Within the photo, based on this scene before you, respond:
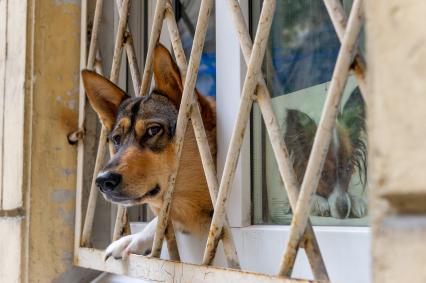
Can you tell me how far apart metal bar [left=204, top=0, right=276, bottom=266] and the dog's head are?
38 cm

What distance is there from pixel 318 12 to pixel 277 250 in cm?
70

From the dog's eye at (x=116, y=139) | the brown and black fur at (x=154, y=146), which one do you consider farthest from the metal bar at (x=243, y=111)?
the dog's eye at (x=116, y=139)

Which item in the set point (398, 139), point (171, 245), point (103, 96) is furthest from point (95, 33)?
point (398, 139)

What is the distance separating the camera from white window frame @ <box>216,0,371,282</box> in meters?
1.35

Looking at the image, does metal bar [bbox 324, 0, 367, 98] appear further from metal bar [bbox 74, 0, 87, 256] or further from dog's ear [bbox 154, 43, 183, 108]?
metal bar [bbox 74, 0, 87, 256]

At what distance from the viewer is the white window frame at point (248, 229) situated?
4.43ft

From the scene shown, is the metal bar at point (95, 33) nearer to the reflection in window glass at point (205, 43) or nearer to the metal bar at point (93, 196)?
the metal bar at point (93, 196)

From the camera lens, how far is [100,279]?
7.46 ft

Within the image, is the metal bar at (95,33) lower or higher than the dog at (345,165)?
higher

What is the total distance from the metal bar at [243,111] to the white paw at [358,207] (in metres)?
0.34

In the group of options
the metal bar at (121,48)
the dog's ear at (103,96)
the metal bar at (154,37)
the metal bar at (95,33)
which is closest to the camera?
the metal bar at (154,37)

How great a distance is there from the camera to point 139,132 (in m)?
2.00

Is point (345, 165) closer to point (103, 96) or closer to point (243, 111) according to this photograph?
point (243, 111)

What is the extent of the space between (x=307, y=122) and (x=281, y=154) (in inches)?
16.7
